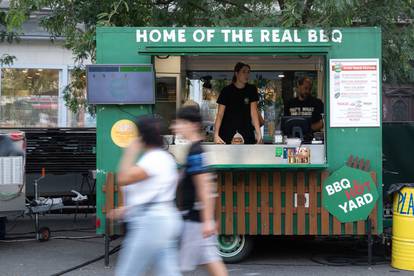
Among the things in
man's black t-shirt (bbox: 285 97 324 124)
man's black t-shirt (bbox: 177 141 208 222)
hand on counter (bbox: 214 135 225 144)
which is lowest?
man's black t-shirt (bbox: 177 141 208 222)

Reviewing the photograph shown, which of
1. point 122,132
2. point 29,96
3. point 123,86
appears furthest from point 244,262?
point 29,96

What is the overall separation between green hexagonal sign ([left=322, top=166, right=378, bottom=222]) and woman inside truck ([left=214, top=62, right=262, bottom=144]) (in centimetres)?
149

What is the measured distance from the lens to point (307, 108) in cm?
930

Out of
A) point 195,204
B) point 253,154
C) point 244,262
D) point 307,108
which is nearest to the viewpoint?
point 195,204

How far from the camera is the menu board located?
7383mm

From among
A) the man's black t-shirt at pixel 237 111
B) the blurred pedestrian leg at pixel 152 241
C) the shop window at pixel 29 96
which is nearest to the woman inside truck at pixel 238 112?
the man's black t-shirt at pixel 237 111

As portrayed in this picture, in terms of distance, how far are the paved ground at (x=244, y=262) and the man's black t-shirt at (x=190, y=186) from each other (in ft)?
8.16

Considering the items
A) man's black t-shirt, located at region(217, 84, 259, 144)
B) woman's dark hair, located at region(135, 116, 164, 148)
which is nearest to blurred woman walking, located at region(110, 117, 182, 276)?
woman's dark hair, located at region(135, 116, 164, 148)

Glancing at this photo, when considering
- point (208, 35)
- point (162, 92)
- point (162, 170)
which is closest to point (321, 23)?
point (208, 35)

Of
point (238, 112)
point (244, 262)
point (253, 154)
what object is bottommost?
point (244, 262)

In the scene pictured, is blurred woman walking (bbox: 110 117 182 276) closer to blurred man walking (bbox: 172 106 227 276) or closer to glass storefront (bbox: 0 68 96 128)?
blurred man walking (bbox: 172 106 227 276)

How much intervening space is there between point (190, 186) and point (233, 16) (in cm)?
513

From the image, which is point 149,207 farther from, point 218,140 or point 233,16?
point 233,16

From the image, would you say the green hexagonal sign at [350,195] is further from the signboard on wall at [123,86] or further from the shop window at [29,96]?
the shop window at [29,96]
